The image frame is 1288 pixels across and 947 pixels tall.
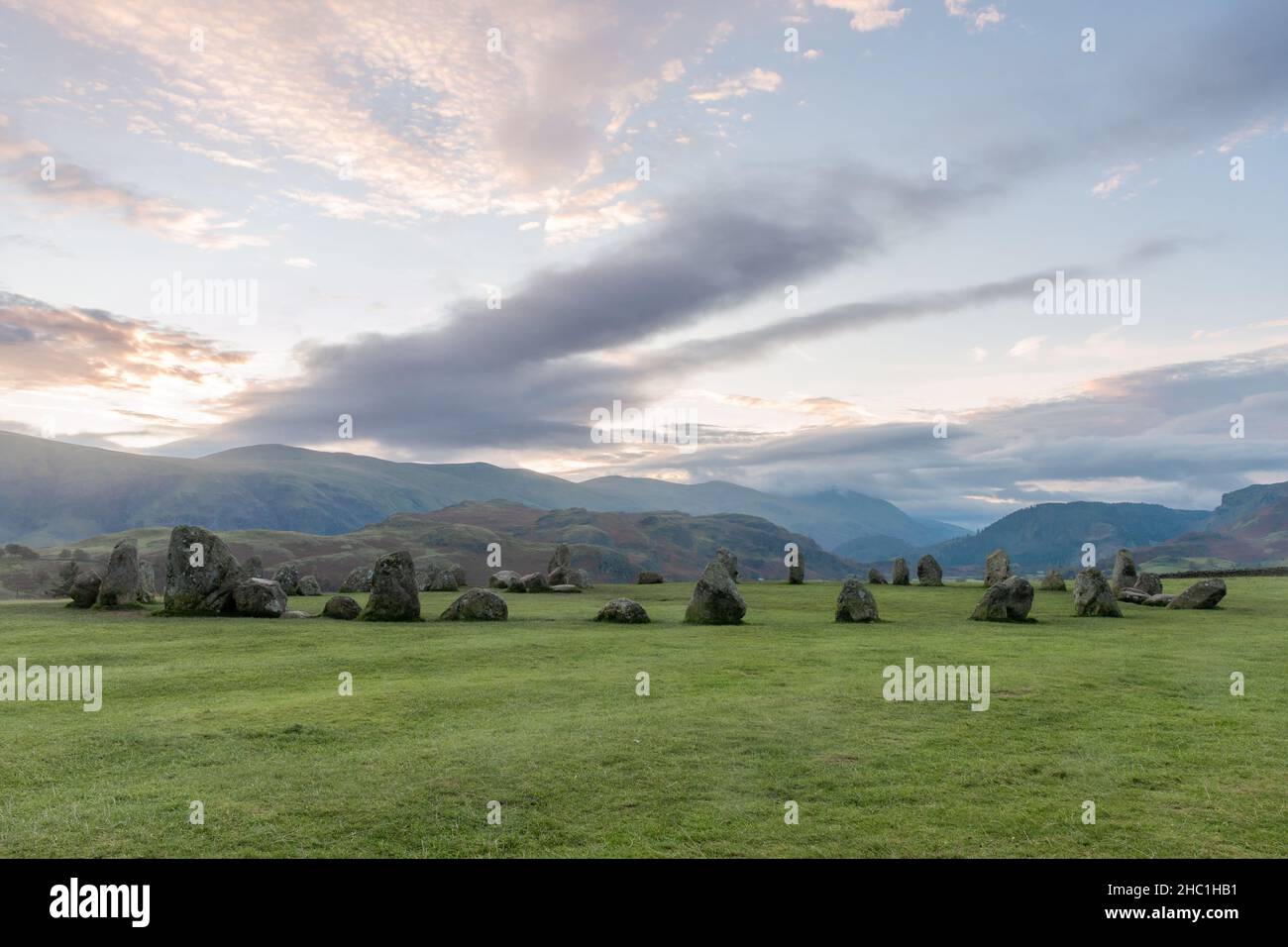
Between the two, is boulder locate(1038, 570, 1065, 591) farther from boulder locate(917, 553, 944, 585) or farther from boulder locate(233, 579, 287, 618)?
boulder locate(233, 579, 287, 618)

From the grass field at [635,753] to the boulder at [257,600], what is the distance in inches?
268

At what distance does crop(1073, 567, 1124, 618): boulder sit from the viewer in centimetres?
3328

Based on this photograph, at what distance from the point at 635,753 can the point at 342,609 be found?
2290 cm

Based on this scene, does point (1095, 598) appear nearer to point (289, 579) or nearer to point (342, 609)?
point (342, 609)

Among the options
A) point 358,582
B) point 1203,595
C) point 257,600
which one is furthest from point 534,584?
point 1203,595

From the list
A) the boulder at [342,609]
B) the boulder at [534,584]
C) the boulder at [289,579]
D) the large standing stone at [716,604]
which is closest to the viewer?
the large standing stone at [716,604]

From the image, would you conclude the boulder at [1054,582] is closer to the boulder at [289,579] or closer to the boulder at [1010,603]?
the boulder at [1010,603]

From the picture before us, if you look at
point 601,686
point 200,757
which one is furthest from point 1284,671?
point 200,757

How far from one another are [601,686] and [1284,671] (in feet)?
55.7

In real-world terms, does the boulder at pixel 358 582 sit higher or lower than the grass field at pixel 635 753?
lower

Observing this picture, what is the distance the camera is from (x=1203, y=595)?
1399 inches

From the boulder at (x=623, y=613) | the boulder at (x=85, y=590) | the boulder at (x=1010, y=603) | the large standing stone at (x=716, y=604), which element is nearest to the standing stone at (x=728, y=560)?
the large standing stone at (x=716, y=604)

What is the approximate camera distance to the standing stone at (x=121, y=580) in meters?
31.6
